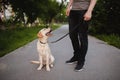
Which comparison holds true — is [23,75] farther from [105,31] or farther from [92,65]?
[105,31]

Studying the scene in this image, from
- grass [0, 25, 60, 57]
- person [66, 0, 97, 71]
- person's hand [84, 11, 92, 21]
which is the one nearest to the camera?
person's hand [84, 11, 92, 21]

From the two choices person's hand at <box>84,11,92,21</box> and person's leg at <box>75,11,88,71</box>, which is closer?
person's hand at <box>84,11,92,21</box>

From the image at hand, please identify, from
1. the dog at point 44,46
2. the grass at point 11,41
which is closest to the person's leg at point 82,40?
the dog at point 44,46

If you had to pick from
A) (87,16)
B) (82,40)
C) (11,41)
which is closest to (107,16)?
(11,41)

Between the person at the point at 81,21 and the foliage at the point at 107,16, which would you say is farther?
the foliage at the point at 107,16

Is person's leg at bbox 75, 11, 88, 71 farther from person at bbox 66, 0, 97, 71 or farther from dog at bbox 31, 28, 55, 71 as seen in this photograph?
dog at bbox 31, 28, 55, 71

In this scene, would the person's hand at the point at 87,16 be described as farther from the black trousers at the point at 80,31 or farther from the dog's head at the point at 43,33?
the dog's head at the point at 43,33

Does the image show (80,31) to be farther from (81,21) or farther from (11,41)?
(11,41)

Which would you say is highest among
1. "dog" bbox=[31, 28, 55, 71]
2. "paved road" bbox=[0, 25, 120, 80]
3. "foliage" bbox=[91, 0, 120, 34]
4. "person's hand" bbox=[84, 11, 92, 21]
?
"person's hand" bbox=[84, 11, 92, 21]

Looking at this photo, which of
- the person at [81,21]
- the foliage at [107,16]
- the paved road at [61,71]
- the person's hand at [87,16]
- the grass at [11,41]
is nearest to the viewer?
the paved road at [61,71]

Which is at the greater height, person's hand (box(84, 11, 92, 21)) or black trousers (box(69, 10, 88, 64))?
person's hand (box(84, 11, 92, 21))

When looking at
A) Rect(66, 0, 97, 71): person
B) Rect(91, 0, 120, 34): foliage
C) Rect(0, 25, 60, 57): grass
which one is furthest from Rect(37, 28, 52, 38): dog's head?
Rect(91, 0, 120, 34): foliage

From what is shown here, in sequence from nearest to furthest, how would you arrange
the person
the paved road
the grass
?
1. the paved road
2. the person
3. the grass

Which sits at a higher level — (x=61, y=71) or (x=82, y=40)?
(x=82, y=40)
